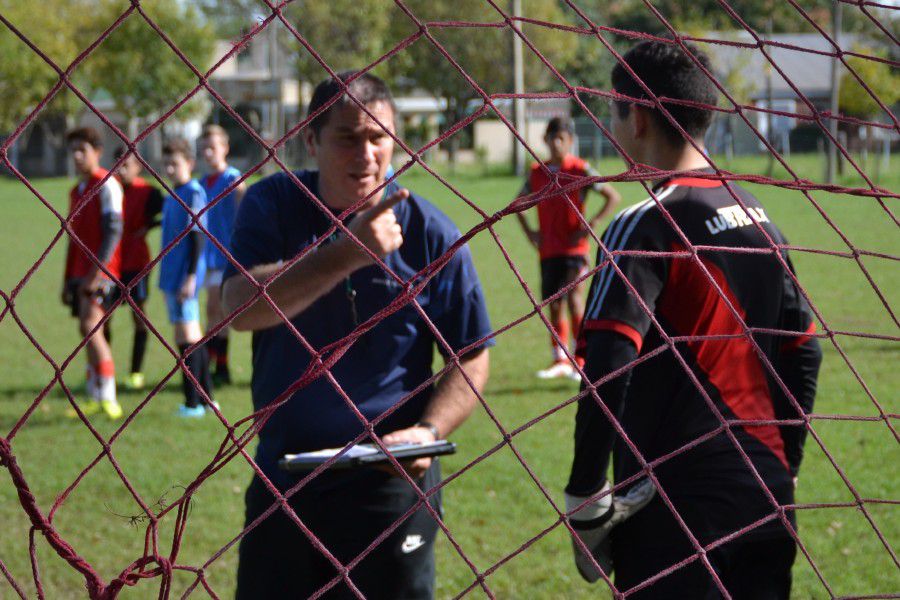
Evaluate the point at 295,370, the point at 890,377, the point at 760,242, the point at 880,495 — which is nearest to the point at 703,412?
the point at 760,242

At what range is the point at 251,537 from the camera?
2676 millimetres

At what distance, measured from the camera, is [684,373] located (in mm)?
2373

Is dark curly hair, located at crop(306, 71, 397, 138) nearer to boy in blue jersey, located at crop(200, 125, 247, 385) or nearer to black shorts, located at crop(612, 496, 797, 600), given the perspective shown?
black shorts, located at crop(612, 496, 797, 600)

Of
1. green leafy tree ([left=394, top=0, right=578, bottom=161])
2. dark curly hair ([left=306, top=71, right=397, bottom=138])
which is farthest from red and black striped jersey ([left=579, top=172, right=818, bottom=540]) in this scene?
green leafy tree ([left=394, top=0, right=578, bottom=161])

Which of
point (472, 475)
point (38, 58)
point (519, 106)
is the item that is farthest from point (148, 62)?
point (472, 475)

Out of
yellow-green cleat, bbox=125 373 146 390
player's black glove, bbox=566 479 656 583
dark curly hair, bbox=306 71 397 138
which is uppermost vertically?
dark curly hair, bbox=306 71 397 138

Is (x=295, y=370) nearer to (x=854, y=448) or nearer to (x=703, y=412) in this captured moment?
(x=703, y=412)

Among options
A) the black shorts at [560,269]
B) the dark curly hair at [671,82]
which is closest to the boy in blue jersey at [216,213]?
the black shorts at [560,269]

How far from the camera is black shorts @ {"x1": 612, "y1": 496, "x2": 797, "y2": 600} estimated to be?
91.8 inches

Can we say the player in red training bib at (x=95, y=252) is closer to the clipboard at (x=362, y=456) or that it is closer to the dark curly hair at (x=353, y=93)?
the dark curly hair at (x=353, y=93)

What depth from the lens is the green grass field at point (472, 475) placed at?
14.1 ft

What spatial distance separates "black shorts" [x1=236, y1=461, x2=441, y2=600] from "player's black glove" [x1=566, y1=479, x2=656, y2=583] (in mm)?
475

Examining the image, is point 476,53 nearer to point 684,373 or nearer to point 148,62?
point 148,62

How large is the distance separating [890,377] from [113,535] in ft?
17.3
